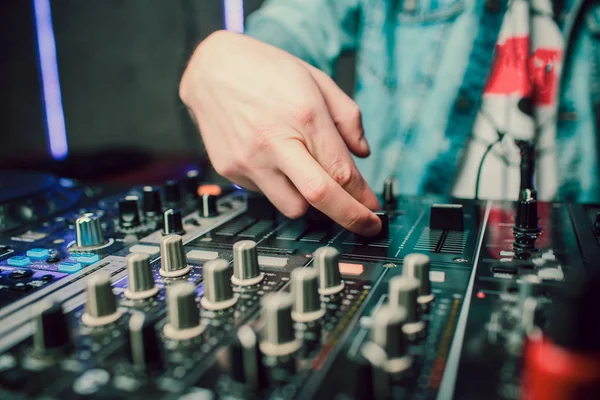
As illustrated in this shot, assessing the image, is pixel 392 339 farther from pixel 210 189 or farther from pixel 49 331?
pixel 210 189

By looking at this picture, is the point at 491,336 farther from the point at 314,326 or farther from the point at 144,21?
the point at 144,21

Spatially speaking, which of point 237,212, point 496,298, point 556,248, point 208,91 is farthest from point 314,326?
point 208,91

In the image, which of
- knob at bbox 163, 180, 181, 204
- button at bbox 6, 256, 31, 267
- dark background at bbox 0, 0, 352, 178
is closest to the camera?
button at bbox 6, 256, 31, 267

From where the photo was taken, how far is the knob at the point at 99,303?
0.56 m

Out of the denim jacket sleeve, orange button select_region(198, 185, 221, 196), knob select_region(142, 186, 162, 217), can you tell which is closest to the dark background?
the denim jacket sleeve

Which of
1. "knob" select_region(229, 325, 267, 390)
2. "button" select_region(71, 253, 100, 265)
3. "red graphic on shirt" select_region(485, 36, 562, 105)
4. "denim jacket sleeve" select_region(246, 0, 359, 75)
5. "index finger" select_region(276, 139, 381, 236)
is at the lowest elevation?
"button" select_region(71, 253, 100, 265)

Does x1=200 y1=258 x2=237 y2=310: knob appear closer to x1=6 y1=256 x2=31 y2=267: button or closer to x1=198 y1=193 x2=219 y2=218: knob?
x1=6 y1=256 x2=31 y2=267: button

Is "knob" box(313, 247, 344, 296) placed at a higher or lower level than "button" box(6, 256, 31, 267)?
higher

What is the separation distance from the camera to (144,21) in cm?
265

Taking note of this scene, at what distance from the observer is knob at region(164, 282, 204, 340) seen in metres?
0.53

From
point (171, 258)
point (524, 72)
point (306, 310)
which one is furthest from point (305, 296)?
point (524, 72)

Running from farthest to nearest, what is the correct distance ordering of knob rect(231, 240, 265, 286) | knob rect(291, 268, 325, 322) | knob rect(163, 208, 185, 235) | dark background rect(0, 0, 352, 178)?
dark background rect(0, 0, 352, 178) → knob rect(163, 208, 185, 235) → knob rect(231, 240, 265, 286) → knob rect(291, 268, 325, 322)

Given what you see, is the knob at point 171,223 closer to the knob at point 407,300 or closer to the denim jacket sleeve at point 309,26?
the knob at point 407,300

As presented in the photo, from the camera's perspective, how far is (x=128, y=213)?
→ 94 centimetres
